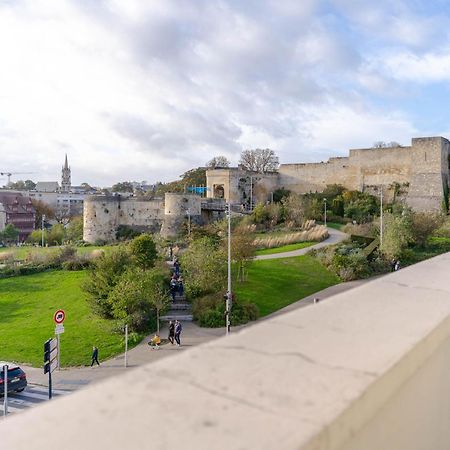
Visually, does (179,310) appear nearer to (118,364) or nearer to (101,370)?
(118,364)

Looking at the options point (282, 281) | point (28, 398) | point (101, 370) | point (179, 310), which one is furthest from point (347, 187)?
point (28, 398)

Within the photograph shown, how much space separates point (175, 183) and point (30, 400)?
59366mm

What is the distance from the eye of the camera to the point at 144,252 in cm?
2378

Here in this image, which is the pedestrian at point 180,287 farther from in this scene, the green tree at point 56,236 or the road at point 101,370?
the green tree at point 56,236

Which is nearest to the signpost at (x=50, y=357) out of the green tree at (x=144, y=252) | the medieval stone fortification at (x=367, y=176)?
the green tree at (x=144, y=252)

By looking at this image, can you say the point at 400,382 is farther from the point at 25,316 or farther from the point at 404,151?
the point at 404,151

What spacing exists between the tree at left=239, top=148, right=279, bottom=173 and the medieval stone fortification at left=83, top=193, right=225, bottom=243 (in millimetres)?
21348

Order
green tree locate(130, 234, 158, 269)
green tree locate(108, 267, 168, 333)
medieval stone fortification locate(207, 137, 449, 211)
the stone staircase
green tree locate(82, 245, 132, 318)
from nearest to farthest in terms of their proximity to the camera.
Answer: green tree locate(108, 267, 168, 333) → the stone staircase → green tree locate(82, 245, 132, 318) → green tree locate(130, 234, 158, 269) → medieval stone fortification locate(207, 137, 449, 211)

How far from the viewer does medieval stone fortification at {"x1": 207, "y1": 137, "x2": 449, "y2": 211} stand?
145ft

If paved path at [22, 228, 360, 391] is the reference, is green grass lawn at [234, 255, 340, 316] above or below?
above

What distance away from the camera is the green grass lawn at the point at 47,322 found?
16547 mm

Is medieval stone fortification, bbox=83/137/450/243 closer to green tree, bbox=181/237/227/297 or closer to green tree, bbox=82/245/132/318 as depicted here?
green tree, bbox=181/237/227/297

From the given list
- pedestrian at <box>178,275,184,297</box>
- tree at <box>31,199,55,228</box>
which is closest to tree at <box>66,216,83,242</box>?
tree at <box>31,199,55,228</box>

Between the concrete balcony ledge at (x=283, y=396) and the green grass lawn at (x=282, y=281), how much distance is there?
18.1 m
